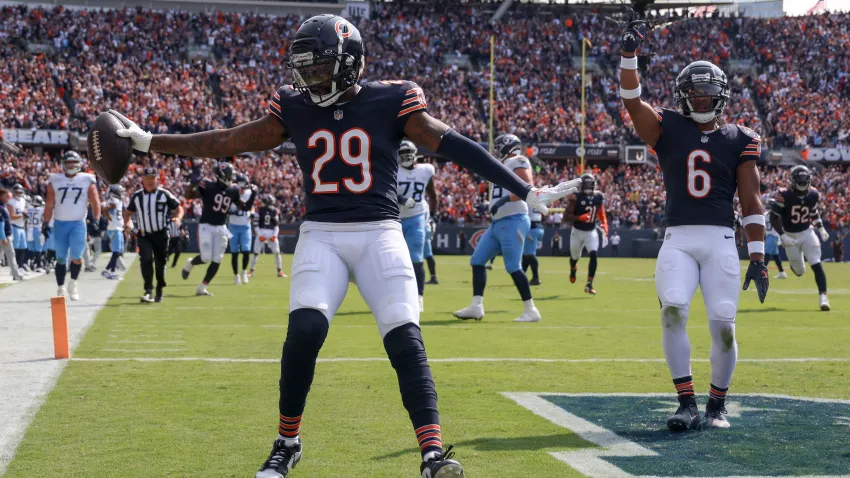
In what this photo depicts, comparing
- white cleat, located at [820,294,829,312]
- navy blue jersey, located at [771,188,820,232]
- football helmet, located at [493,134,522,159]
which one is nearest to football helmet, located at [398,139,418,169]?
football helmet, located at [493,134,522,159]

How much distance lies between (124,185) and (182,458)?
33.2 meters

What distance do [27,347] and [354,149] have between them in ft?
17.6

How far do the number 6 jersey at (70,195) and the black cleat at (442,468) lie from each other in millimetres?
10296

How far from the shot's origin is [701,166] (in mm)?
5688

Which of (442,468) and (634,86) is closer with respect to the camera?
(442,468)

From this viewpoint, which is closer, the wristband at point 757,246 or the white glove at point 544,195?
the white glove at point 544,195

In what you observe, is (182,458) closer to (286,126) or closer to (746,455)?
(286,126)

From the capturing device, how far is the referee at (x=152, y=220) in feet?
44.2

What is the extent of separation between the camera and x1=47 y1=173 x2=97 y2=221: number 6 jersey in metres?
13.1

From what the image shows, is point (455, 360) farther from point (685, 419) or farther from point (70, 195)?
point (70, 195)

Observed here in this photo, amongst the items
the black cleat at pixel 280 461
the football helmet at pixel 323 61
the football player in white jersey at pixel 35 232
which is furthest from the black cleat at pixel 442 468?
the football player in white jersey at pixel 35 232

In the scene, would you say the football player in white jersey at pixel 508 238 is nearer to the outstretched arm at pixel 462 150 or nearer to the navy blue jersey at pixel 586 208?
the navy blue jersey at pixel 586 208

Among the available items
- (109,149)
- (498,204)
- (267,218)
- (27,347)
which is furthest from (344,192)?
(267,218)

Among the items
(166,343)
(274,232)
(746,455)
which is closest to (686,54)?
(274,232)
